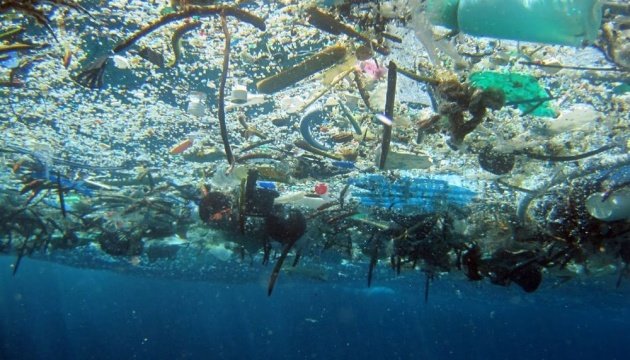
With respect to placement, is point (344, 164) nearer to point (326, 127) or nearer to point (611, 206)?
point (326, 127)

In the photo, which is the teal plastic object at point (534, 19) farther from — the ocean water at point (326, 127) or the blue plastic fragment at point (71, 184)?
the blue plastic fragment at point (71, 184)

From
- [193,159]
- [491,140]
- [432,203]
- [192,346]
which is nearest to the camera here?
[491,140]

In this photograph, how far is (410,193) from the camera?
9422 millimetres

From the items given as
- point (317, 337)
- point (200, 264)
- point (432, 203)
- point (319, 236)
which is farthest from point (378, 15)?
point (317, 337)

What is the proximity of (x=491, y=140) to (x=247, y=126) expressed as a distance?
411cm

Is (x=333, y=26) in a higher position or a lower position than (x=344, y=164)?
higher

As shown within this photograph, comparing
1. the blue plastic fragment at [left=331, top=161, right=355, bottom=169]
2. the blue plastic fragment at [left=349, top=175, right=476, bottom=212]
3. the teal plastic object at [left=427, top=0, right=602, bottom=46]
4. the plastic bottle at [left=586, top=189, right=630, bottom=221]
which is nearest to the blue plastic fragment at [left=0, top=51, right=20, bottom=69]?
the blue plastic fragment at [left=331, top=161, right=355, bottom=169]

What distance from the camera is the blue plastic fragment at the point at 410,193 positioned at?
8898 mm

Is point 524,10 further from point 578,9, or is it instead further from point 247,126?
point 247,126

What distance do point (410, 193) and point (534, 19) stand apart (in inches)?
259

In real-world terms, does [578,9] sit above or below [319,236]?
above

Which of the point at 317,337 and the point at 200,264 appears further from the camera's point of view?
the point at 317,337

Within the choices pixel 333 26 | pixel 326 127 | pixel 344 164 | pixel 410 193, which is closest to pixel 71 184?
pixel 344 164

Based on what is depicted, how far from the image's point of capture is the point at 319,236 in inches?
474
